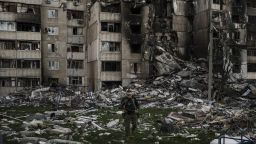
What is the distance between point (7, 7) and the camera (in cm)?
5025

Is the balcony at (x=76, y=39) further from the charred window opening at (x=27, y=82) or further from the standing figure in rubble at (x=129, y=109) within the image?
the standing figure in rubble at (x=129, y=109)

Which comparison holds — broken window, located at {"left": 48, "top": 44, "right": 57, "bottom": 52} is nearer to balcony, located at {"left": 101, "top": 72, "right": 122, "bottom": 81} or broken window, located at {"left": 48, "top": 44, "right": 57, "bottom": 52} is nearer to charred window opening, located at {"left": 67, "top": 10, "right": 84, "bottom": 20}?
charred window opening, located at {"left": 67, "top": 10, "right": 84, "bottom": 20}

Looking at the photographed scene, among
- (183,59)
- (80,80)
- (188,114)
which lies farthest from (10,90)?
(188,114)

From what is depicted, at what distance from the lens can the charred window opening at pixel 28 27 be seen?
51.0 m

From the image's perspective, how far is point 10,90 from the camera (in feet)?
164

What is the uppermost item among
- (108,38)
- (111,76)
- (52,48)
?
(108,38)

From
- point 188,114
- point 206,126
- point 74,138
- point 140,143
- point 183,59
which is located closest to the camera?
point 140,143

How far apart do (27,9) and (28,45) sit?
4.16 meters

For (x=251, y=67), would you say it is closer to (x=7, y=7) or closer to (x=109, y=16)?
(x=109, y=16)

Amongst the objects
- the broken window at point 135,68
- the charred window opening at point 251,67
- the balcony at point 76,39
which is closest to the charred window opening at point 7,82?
the balcony at point 76,39

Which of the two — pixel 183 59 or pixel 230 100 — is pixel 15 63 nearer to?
pixel 183 59

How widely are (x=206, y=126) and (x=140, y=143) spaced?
607 centimetres

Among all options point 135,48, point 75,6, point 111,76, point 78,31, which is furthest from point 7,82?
point 135,48

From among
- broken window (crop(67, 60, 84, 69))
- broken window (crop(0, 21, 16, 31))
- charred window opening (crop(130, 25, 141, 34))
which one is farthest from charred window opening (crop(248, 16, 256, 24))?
broken window (crop(0, 21, 16, 31))
